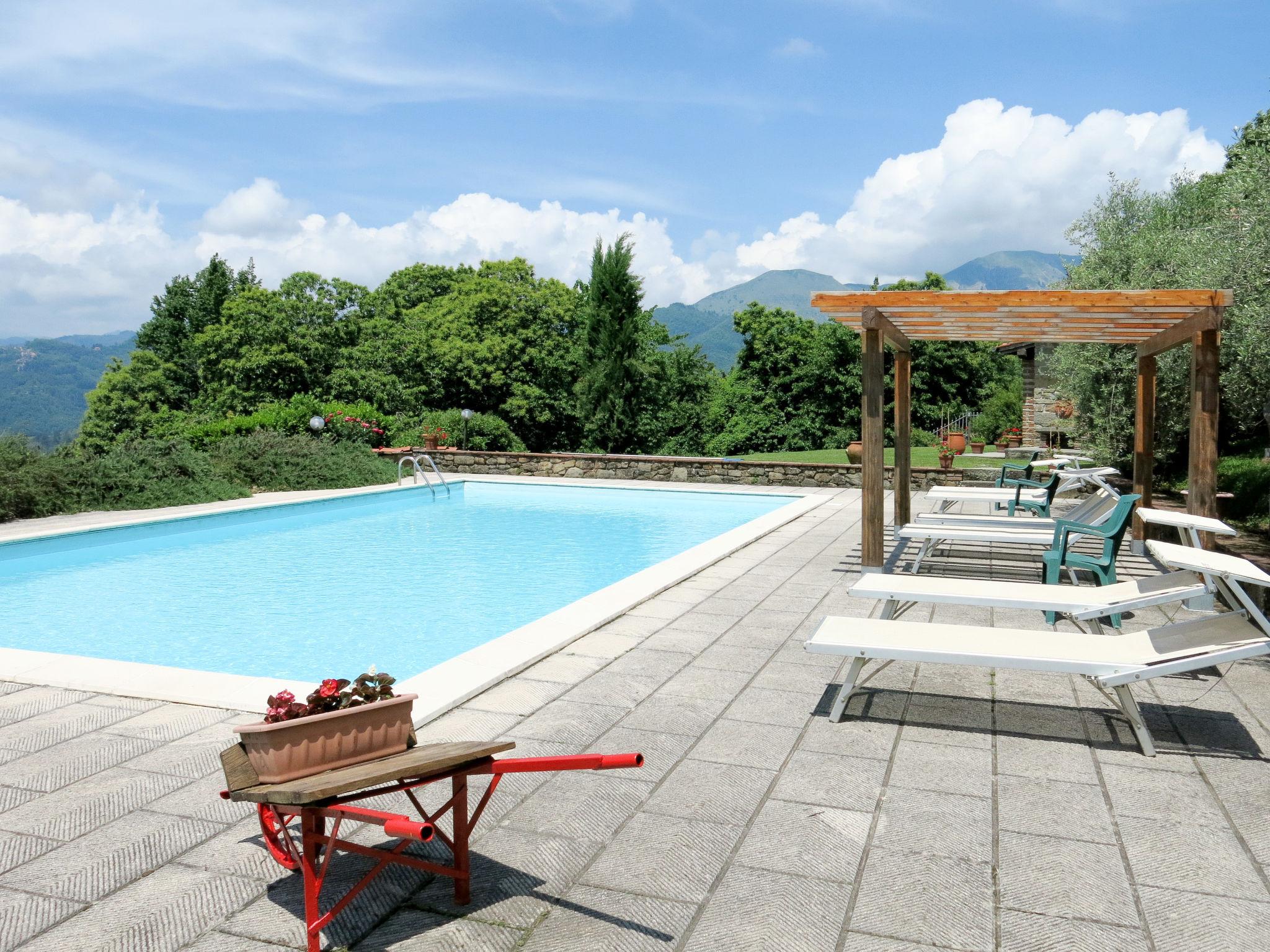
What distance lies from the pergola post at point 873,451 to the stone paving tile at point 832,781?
459 cm

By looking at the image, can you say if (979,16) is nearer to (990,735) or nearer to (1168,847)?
(990,735)

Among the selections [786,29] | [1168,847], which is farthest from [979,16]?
[1168,847]

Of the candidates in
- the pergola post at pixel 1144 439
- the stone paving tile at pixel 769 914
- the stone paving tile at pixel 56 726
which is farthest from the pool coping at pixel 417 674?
the pergola post at pixel 1144 439

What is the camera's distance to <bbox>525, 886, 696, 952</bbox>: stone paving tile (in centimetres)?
268

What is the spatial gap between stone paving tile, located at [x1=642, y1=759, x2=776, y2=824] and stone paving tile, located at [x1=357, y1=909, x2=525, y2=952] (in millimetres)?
942

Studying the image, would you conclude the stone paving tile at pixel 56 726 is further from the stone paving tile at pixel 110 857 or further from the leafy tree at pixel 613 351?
the leafy tree at pixel 613 351

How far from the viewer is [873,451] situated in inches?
337

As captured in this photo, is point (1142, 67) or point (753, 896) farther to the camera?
point (1142, 67)

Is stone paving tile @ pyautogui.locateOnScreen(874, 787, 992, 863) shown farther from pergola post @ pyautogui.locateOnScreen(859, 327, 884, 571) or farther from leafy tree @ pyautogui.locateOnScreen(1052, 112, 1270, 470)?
leafy tree @ pyautogui.locateOnScreen(1052, 112, 1270, 470)

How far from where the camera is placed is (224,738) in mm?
4414

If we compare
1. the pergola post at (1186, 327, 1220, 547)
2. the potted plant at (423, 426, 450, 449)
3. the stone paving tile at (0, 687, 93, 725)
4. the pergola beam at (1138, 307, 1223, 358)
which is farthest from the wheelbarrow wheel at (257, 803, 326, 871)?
the potted plant at (423, 426, 450, 449)

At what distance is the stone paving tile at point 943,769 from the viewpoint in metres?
3.79

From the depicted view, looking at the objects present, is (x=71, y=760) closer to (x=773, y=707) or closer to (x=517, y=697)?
(x=517, y=697)

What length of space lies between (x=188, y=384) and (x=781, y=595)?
145 ft
